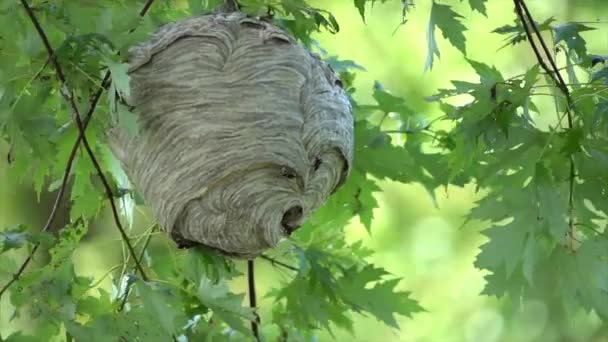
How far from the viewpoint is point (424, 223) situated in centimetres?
339

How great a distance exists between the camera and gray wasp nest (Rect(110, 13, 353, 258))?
4.30ft

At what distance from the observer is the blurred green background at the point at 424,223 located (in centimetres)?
302

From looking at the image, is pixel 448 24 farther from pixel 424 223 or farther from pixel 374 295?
pixel 424 223

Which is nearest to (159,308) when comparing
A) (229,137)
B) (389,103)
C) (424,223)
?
(229,137)

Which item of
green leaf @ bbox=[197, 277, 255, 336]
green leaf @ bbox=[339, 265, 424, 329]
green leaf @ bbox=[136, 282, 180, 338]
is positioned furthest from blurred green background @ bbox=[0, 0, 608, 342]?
green leaf @ bbox=[136, 282, 180, 338]

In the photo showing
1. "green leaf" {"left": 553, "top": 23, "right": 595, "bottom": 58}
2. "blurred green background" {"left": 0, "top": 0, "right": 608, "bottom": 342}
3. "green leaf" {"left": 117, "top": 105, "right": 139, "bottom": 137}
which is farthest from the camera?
"blurred green background" {"left": 0, "top": 0, "right": 608, "bottom": 342}

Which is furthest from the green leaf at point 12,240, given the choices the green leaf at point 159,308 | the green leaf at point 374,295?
the green leaf at point 374,295

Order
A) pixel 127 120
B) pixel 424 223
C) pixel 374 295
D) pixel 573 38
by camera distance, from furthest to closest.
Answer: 1. pixel 424 223
2. pixel 374 295
3. pixel 573 38
4. pixel 127 120

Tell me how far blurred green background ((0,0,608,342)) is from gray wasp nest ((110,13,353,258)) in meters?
1.53

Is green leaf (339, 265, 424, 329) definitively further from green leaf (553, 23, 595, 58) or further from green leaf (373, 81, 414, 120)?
green leaf (553, 23, 595, 58)

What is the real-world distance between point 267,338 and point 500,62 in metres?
1.83

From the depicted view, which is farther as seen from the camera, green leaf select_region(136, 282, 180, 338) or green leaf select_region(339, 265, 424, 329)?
green leaf select_region(339, 265, 424, 329)

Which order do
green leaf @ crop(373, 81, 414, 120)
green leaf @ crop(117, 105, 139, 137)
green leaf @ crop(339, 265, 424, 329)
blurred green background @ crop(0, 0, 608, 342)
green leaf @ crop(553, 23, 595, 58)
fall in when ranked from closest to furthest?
green leaf @ crop(117, 105, 139, 137), green leaf @ crop(553, 23, 595, 58), green leaf @ crop(339, 265, 424, 329), green leaf @ crop(373, 81, 414, 120), blurred green background @ crop(0, 0, 608, 342)

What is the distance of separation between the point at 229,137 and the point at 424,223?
2.15 m
